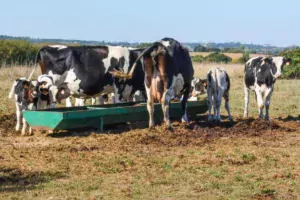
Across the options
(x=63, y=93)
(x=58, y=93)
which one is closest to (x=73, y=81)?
(x=63, y=93)

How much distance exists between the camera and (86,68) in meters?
17.1

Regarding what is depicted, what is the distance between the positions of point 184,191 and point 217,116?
325 inches

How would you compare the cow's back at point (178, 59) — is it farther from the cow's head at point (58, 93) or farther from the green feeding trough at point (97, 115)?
the cow's head at point (58, 93)

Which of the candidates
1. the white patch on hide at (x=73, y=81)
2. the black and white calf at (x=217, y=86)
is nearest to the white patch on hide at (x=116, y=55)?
the white patch on hide at (x=73, y=81)

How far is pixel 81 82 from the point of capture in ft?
55.7

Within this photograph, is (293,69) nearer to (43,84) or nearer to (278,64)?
(278,64)

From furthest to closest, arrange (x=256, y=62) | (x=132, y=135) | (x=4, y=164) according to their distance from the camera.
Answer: (x=256, y=62)
(x=132, y=135)
(x=4, y=164)

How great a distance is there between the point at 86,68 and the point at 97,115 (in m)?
2.10

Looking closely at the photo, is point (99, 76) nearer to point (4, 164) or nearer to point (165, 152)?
point (165, 152)

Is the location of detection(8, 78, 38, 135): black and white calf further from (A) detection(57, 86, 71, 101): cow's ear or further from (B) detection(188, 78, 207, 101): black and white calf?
(B) detection(188, 78, 207, 101): black and white calf

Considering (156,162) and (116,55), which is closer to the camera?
(156,162)

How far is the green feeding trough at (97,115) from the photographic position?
1443 cm

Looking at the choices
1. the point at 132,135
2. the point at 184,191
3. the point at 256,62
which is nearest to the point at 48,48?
the point at 132,135

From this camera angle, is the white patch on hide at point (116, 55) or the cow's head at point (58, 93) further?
the white patch on hide at point (116, 55)
